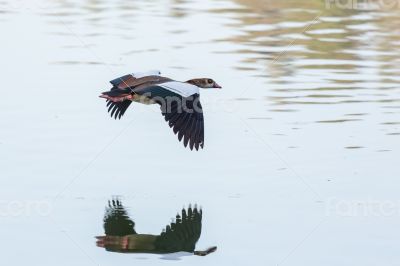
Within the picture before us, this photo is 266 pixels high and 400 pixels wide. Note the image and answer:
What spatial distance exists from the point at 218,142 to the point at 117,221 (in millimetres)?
2786

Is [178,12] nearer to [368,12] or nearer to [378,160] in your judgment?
[368,12]

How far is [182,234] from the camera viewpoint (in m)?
9.12

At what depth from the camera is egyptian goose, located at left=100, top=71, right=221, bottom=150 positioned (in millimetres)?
10633

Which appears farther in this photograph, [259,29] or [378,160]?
[259,29]

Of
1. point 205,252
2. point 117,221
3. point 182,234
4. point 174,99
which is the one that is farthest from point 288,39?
point 205,252

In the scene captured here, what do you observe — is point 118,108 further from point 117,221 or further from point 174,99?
point 117,221

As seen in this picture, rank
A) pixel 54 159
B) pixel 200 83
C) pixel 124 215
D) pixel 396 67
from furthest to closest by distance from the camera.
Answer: pixel 396 67 < pixel 200 83 < pixel 54 159 < pixel 124 215

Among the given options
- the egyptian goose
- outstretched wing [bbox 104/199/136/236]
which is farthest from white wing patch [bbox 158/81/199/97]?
outstretched wing [bbox 104/199/136/236]

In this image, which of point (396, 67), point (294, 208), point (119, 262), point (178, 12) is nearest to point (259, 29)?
point (178, 12)

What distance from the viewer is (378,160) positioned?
11266 mm

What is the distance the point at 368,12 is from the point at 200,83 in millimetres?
9985

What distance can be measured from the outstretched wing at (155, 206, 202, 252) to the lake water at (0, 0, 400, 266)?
0.09 m

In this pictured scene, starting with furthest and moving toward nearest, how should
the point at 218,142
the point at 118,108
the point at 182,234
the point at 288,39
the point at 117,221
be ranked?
the point at 288,39
the point at 118,108
the point at 218,142
the point at 117,221
the point at 182,234

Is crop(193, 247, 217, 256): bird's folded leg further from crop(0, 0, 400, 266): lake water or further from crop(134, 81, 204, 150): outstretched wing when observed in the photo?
crop(134, 81, 204, 150): outstretched wing
